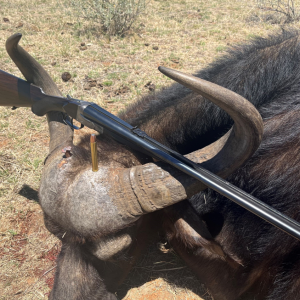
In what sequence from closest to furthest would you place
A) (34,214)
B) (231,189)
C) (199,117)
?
1. (231,189)
2. (199,117)
3. (34,214)

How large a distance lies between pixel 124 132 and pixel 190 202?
89 centimetres

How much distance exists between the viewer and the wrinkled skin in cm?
229

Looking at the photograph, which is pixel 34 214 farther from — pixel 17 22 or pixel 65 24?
pixel 17 22

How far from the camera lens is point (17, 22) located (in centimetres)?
960

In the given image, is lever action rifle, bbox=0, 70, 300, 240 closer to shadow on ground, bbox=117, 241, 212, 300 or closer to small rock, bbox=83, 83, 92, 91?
shadow on ground, bbox=117, 241, 212, 300

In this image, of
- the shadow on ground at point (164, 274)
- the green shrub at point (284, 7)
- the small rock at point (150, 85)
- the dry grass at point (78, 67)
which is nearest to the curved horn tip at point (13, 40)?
the dry grass at point (78, 67)

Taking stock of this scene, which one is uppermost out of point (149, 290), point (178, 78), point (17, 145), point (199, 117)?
point (178, 78)

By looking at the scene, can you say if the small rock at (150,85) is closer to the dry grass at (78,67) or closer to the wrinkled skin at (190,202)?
the dry grass at (78,67)

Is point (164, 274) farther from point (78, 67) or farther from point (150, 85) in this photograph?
point (78, 67)

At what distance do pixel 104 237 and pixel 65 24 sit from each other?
345 inches

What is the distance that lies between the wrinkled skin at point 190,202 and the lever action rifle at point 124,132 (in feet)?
0.38

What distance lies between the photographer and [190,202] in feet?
9.07

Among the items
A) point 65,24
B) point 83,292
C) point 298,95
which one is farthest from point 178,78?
point 65,24

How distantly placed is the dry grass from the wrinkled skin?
2.34ft
